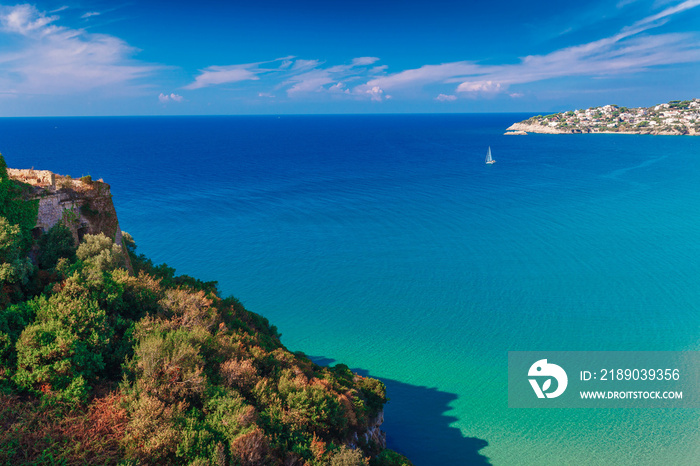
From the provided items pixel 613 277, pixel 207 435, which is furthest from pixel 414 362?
pixel 613 277

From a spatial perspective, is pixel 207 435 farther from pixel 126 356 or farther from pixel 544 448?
pixel 544 448

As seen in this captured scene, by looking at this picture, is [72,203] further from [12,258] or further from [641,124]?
[641,124]

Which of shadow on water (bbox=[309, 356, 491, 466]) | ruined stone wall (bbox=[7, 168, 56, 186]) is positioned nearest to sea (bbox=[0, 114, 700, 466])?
shadow on water (bbox=[309, 356, 491, 466])

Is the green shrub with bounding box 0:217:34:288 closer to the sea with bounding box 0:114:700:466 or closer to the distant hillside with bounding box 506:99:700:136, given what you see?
→ the sea with bounding box 0:114:700:466

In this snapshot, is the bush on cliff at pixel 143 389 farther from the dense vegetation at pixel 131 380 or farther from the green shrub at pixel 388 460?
the green shrub at pixel 388 460

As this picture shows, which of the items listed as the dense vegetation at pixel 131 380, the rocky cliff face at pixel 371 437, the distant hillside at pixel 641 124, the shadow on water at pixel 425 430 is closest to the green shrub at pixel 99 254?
the dense vegetation at pixel 131 380

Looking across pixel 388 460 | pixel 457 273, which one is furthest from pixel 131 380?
pixel 457 273
